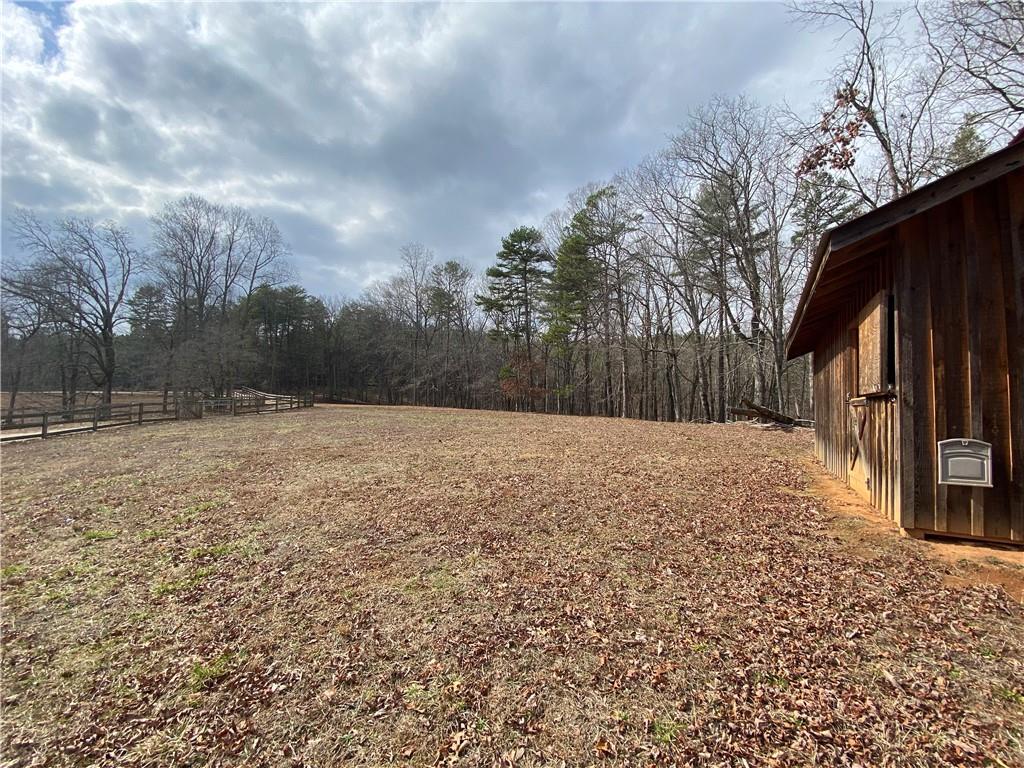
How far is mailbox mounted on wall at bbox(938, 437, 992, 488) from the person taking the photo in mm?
3926

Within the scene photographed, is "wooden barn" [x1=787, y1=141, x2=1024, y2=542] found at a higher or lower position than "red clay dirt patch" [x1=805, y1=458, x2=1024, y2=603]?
higher

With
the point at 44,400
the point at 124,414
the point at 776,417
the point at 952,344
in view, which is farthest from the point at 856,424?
the point at 44,400

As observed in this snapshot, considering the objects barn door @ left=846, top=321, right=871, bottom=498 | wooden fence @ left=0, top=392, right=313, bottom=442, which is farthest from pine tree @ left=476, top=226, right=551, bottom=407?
barn door @ left=846, top=321, right=871, bottom=498

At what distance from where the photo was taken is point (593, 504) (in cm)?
600

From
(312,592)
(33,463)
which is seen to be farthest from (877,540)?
(33,463)

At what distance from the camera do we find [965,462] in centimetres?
401

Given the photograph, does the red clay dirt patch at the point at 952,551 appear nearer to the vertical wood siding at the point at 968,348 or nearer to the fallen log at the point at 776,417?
the vertical wood siding at the point at 968,348

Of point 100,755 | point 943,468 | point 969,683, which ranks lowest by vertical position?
point 100,755

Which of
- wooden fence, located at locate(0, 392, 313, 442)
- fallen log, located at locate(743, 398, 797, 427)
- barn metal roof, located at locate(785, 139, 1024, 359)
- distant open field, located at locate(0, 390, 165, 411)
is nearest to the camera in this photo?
barn metal roof, located at locate(785, 139, 1024, 359)

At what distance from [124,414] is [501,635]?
2194 centimetres

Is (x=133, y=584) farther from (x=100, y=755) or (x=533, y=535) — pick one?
(x=533, y=535)

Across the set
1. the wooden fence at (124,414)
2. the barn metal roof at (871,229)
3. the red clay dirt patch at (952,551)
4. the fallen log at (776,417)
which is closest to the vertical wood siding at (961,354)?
the red clay dirt patch at (952,551)

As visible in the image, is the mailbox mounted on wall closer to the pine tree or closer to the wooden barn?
the wooden barn

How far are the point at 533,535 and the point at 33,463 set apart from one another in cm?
1259
